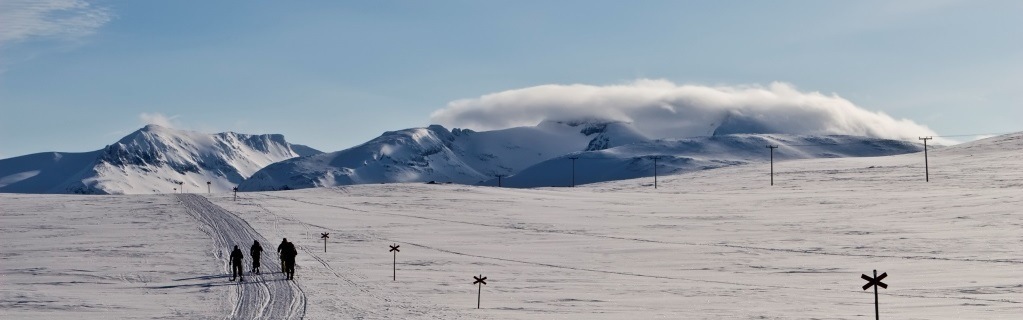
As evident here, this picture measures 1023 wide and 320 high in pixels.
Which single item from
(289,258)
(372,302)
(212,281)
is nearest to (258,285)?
(289,258)

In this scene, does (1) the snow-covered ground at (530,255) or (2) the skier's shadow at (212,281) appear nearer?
(1) the snow-covered ground at (530,255)

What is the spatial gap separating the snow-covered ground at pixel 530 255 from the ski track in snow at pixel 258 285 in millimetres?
200

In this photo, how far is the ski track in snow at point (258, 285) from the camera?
90.4ft

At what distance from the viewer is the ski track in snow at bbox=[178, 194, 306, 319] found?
27562 millimetres

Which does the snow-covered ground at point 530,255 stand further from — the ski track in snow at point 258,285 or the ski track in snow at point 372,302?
the ski track in snow at point 258,285

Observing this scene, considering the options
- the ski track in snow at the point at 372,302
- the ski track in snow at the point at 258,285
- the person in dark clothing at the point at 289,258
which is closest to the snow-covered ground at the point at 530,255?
the ski track in snow at the point at 372,302

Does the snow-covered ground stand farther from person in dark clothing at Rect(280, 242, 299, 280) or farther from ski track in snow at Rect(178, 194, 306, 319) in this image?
person in dark clothing at Rect(280, 242, 299, 280)

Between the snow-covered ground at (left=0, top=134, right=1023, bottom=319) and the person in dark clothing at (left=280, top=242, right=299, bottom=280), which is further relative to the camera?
the person in dark clothing at (left=280, top=242, right=299, bottom=280)

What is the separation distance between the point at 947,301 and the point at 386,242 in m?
28.4

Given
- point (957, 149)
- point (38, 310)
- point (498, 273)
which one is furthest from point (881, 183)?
point (38, 310)

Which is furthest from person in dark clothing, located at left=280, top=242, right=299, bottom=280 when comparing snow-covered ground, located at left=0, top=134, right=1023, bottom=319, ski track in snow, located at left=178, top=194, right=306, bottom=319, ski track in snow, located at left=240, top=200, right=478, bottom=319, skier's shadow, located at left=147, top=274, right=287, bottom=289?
ski track in snow, located at left=240, top=200, right=478, bottom=319

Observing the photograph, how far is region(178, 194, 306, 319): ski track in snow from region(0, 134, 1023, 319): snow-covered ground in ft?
0.66

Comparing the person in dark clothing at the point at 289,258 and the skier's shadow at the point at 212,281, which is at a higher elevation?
the person in dark clothing at the point at 289,258

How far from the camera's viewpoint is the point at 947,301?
32625 mm
